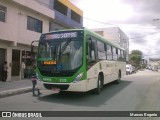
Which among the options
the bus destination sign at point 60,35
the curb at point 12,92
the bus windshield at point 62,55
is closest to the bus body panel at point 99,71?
the bus windshield at point 62,55

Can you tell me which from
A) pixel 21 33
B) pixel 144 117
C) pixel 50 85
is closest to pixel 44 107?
pixel 50 85

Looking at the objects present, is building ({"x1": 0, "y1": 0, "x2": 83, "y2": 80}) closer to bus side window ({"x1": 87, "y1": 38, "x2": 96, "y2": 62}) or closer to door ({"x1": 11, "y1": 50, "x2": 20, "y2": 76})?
door ({"x1": 11, "y1": 50, "x2": 20, "y2": 76})

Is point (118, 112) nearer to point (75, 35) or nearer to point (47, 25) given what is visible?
point (75, 35)

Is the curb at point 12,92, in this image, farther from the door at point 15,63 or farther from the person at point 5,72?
the door at point 15,63

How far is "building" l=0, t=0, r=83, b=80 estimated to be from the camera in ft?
63.3

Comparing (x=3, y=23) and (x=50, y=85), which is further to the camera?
(x=3, y=23)

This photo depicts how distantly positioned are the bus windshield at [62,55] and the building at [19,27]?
26.2ft

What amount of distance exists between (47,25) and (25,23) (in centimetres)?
468

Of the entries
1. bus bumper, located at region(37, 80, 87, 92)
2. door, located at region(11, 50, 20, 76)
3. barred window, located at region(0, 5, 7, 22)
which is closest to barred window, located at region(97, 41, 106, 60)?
bus bumper, located at region(37, 80, 87, 92)

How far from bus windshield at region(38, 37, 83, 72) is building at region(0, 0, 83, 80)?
7.98m

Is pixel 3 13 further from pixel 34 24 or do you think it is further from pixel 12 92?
pixel 12 92

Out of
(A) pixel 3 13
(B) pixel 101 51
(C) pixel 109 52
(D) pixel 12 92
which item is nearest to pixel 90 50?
(B) pixel 101 51

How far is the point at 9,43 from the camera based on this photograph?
20.2 meters

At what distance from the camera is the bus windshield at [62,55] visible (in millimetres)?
11148
